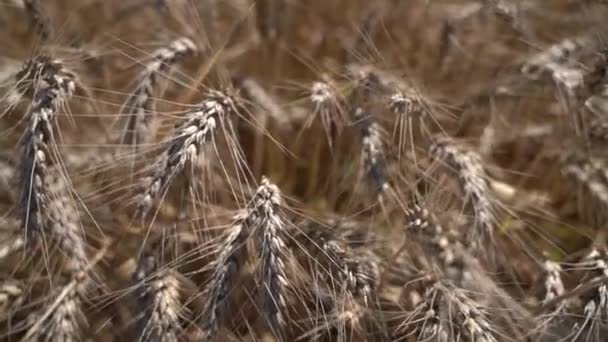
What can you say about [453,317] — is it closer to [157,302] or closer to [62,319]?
[157,302]

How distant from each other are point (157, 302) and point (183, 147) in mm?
320

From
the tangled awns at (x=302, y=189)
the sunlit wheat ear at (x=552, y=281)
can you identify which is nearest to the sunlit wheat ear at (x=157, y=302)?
the tangled awns at (x=302, y=189)

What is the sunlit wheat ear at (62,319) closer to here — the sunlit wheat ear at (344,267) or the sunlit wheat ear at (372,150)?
the sunlit wheat ear at (344,267)

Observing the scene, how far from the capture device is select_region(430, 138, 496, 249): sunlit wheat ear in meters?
1.65

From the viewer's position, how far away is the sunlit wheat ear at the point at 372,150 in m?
1.70

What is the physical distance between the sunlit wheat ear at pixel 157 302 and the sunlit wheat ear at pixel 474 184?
0.66m

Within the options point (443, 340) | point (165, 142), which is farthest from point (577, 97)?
point (165, 142)

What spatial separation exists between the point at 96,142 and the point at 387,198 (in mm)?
782

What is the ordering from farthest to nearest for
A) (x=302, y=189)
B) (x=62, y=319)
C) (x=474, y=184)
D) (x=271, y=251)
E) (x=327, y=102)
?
(x=302, y=189)
(x=327, y=102)
(x=474, y=184)
(x=62, y=319)
(x=271, y=251)

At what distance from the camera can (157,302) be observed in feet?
5.03

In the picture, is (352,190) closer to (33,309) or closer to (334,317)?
(334,317)

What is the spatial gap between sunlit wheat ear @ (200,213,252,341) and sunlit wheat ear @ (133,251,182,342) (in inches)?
2.7

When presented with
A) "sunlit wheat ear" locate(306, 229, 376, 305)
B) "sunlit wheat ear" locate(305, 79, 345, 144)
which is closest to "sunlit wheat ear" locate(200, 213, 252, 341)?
"sunlit wheat ear" locate(306, 229, 376, 305)

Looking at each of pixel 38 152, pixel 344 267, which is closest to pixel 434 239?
pixel 344 267
